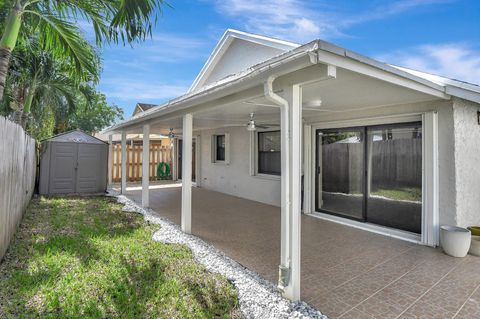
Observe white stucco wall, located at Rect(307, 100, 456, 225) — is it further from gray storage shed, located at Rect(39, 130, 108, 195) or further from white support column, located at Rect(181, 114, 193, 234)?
gray storage shed, located at Rect(39, 130, 108, 195)

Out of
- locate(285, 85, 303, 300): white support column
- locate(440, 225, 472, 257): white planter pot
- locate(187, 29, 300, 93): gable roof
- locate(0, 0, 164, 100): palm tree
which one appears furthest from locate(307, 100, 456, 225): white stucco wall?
locate(0, 0, 164, 100): palm tree

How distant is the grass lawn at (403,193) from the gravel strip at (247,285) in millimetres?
3990

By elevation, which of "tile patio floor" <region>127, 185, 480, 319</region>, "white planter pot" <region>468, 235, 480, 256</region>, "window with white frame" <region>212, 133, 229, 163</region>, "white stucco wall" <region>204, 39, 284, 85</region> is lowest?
"tile patio floor" <region>127, 185, 480, 319</region>

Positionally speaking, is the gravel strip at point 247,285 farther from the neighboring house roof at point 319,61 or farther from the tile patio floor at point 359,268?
the neighboring house roof at point 319,61

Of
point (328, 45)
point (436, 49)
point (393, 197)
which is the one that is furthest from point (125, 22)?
point (436, 49)

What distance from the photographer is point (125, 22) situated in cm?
512

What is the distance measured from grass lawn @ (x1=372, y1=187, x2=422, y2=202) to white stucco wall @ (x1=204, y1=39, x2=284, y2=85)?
5.73 m

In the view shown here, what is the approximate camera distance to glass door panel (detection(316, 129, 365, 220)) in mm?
6922

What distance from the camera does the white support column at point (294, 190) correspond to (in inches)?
132

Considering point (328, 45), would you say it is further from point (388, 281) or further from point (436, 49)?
point (436, 49)

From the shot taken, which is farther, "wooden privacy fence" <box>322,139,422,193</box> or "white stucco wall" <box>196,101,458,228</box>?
"wooden privacy fence" <box>322,139,422,193</box>

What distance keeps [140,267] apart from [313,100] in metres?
4.01

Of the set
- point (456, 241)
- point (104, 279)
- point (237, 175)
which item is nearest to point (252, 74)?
point (104, 279)

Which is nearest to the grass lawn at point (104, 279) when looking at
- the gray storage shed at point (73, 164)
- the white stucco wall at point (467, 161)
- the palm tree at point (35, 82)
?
the white stucco wall at point (467, 161)
